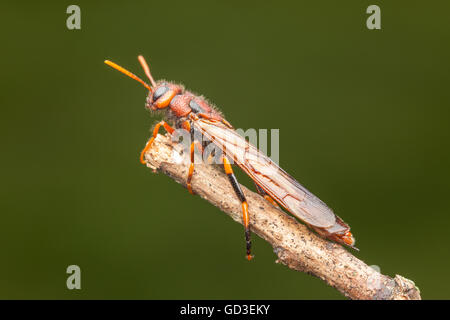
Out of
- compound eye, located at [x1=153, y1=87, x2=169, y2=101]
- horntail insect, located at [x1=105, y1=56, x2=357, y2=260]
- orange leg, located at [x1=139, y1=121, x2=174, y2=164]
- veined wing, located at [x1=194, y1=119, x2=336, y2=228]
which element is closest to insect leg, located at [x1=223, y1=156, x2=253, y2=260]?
horntail insect, located at [x1=105, y1=56, x2=357, y2=260]

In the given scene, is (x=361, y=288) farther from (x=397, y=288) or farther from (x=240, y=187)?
(x=240, y=187)

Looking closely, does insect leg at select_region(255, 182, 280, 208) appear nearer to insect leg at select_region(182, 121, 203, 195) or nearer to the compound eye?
insect leg at select_region(182, 121, 203, 195)

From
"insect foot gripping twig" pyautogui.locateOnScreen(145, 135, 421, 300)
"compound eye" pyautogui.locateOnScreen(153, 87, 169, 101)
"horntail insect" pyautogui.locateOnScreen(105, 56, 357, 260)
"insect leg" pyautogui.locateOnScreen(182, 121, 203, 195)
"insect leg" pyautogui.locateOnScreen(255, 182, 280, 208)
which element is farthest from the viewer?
"compound eye" pyautogui.locateOnScreen(153, 87, 169, 101)

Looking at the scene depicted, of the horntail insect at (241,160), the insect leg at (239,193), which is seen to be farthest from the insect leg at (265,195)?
the insect leg at (239,193)

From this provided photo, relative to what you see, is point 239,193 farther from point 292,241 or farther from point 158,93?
point 158,93

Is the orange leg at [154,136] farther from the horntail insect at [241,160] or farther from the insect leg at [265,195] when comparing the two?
the insect leg at [265,195]

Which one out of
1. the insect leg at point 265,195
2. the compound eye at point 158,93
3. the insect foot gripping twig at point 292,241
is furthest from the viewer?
the compound eye at point 158,93
